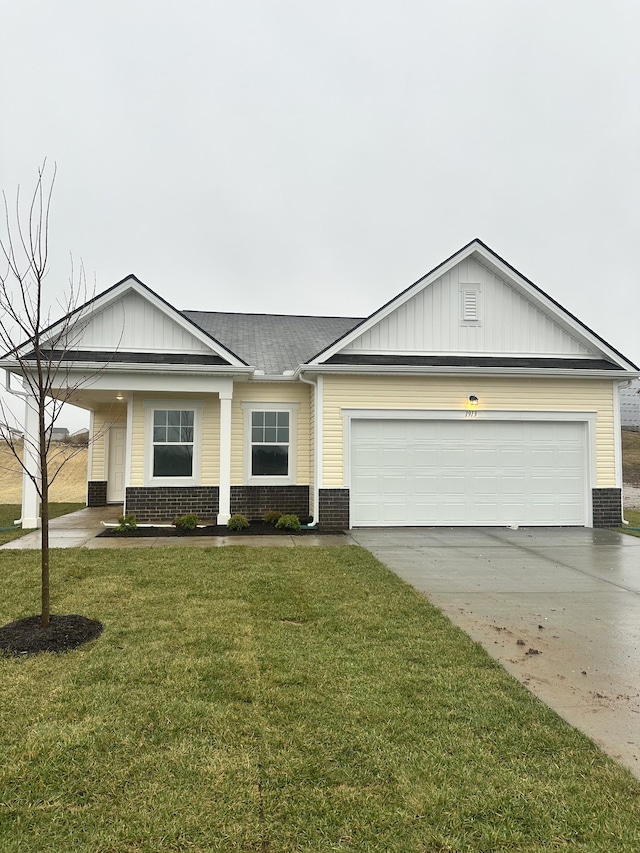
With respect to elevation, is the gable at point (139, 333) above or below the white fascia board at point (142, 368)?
above

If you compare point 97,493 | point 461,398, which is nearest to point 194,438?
point 97,493

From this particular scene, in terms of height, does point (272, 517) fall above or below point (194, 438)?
below

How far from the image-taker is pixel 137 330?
1138cm

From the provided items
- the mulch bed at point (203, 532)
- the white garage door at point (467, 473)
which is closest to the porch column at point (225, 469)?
the mulch bed at point (203, 532)

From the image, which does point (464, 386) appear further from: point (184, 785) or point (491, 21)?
point (491, 21)

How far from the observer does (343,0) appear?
1406 cm

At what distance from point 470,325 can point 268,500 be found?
646 centimetres

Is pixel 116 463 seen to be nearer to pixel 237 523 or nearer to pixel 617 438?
pixel 237 523

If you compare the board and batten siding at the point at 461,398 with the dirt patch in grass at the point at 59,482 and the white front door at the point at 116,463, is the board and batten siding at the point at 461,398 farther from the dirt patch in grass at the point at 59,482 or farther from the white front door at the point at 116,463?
the dirt patch in grass at the point at 59,482

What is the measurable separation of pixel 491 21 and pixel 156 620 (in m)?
18.1

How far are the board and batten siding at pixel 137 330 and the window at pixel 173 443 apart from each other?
1.63 meters

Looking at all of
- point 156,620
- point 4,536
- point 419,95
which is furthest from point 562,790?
point 419,95

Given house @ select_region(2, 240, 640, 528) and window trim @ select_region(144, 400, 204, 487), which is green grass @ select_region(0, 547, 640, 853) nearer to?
house @ select_region(2, 240, 640, 528)

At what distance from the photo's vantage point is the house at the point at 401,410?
36.2 feet
